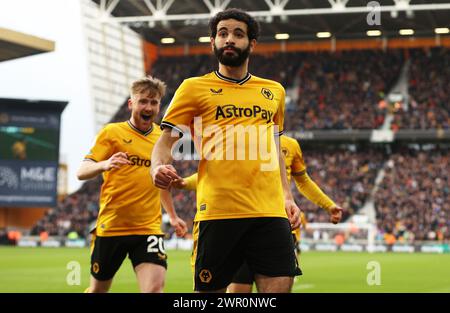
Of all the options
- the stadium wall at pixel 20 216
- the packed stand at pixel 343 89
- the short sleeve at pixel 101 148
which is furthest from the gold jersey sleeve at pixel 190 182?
the stadium wall at pixel 20 216

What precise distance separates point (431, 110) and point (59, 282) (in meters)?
31.5

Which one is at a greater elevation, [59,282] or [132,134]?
[132,134]

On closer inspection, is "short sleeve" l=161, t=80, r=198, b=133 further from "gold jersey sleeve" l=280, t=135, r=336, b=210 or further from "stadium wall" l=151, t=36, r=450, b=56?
"stadium wall" l=151, t=36, r=450, b=56

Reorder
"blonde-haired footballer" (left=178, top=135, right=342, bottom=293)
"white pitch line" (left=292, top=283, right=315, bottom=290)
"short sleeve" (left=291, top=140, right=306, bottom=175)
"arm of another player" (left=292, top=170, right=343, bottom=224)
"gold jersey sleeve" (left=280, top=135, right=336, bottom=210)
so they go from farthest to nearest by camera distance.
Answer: "white pitch line" (left=292, top=283, right=315, bottom=290) → "short sleeve" (left=291, top=140, right=306, bottom=175) → "gold jersey sleeve" (left=280, top=135, right=336, bottom=210) → "arm of another player" (left=292, top=170, right=343, bottom=224) → "blonde-haired footballer" (left=178, top=135, right=342, bottom=293)

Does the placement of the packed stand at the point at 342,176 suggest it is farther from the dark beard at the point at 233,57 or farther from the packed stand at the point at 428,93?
the dark beard at the point at 233,57

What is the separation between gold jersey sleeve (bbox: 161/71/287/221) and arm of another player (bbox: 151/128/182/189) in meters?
0.09

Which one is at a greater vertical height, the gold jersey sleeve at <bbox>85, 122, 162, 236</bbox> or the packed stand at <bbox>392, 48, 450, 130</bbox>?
the packed stand at <bbox>392, 48, 450, 130</bbox>

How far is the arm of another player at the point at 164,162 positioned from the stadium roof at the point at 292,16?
32.4 meters

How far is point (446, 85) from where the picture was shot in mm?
45750

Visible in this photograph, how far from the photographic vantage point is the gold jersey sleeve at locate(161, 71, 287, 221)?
18.4 ft

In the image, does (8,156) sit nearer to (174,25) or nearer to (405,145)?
(174,25)

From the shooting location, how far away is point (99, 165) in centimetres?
723

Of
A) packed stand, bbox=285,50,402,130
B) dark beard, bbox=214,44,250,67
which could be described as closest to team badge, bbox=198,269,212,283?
dark beard, bbox=214,44,250,67
